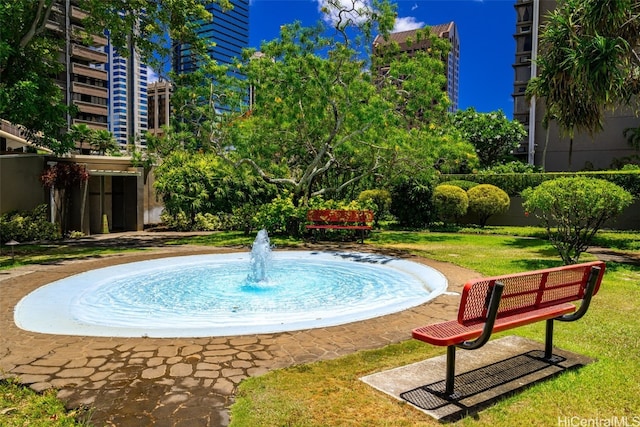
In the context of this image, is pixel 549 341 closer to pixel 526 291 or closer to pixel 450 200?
pixel 526 291

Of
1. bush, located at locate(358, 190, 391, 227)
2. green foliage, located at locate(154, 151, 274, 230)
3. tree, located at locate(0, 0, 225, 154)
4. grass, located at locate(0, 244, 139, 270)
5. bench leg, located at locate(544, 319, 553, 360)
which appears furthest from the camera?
bush, located at locate(358, 190, 391, 227)

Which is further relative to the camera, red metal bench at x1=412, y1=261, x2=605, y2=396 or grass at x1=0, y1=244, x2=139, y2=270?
grass at x1=0, y1=244, x2=139, y2=270

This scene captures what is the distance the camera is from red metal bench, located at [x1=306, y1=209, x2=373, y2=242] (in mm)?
16781

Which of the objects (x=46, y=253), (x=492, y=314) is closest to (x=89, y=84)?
(x=46, y=253)

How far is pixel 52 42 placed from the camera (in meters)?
18.1

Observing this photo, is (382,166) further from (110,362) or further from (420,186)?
(110,362)

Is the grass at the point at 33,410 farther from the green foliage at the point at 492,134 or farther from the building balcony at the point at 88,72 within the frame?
the building balcony at the point at 88,72

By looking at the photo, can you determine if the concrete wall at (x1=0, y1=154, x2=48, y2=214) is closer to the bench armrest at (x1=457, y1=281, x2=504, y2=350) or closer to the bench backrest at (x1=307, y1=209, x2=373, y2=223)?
the bench backrest at (x1=307, y1=209, x2=373, y2=223)

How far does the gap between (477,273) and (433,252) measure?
396 cm

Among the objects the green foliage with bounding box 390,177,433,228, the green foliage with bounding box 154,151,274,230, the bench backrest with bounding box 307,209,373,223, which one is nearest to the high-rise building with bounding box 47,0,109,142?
the green foliage with bounding box 154,151,274,230

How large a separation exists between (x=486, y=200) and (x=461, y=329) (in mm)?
20472

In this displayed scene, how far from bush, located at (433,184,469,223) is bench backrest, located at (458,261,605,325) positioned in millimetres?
17740

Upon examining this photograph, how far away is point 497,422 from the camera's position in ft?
12.0

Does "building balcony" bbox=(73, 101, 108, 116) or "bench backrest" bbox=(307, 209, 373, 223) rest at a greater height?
"building balcony" bbox=(73, 101, 108, 116)
